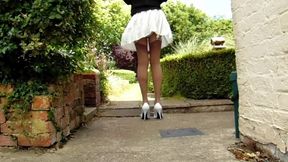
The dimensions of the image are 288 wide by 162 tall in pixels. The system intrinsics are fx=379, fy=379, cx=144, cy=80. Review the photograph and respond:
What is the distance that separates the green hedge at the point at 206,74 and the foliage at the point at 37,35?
2.62m

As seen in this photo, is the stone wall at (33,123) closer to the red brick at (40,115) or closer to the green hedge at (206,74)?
the red brick at (40,115)

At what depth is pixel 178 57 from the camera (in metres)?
A: 5.45

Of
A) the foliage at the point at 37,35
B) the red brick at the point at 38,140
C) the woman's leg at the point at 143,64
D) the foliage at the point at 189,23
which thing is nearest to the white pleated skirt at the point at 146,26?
the woman's leg at the point at 143,64

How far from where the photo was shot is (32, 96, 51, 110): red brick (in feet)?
8.16

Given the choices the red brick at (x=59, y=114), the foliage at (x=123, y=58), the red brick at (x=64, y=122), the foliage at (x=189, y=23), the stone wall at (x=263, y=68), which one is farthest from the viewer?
the foliage at (x=123, y=58)

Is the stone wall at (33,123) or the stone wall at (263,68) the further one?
the stone wall at (33,123)

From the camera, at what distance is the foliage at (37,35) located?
92.9 inches

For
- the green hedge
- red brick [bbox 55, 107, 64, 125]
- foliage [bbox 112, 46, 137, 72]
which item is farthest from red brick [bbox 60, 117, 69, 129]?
foliage [bbox 112, 46, 137, 72]

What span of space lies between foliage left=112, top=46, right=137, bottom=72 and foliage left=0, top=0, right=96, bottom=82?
11090 millimetres

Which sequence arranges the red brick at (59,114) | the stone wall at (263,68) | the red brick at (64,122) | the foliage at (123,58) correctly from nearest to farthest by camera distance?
the stone wall at (263,68) < the red brick at (59,114) < the red brick at (64,122) < the foliage at (123,58)

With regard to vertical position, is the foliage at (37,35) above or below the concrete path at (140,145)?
above

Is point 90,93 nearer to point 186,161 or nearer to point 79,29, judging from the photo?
point 79,29

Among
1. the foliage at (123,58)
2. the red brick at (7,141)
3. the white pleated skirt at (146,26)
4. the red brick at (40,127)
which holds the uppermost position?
the foliage at (123,58)

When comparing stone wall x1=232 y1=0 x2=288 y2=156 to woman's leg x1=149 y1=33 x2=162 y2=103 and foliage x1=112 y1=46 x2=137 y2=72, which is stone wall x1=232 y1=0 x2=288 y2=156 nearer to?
woman's leg x1=149 y1=33 x2=162 y2=103
